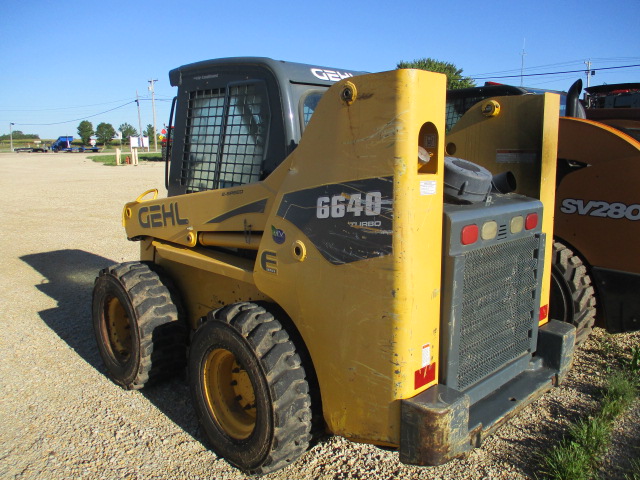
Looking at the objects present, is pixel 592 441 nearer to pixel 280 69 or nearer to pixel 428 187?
pixel 428 187

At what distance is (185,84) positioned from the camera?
3.86 meters

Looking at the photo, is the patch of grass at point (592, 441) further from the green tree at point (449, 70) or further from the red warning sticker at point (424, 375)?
the green tree at point (449, 70)

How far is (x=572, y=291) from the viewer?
4.05 meters

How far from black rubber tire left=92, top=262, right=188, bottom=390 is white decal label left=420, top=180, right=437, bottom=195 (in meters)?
2.35

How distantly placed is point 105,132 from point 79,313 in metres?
91.1

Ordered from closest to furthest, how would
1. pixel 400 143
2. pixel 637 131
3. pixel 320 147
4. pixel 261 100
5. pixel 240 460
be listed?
1. pixel 400 143
2. pixel 320 147
3. pixel 240 460
4. pixel 261 100
5. pixel 637 131

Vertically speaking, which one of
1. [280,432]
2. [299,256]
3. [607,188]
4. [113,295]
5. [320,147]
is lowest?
[280,432]

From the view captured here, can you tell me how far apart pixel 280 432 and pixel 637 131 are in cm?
420

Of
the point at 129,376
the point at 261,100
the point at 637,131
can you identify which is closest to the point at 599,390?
the point at 637,131

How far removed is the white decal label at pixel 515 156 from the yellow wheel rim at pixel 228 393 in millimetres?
2180

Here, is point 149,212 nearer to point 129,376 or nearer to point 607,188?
point 129,376

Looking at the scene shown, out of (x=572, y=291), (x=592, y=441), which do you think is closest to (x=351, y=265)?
(x=592, y=441)

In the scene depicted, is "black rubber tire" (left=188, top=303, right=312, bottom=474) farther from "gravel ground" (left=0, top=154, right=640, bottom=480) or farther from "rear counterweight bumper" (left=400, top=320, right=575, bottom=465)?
"rear counterweight bumper" (left=400, top=320, right=575, bottom=465)

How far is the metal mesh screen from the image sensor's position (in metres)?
2.66
